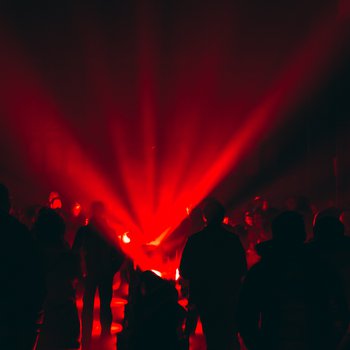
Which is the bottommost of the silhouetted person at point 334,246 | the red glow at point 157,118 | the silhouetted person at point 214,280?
the silhouetted person at point 334,246

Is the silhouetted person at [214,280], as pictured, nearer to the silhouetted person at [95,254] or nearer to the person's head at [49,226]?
the person's head at [49,226]

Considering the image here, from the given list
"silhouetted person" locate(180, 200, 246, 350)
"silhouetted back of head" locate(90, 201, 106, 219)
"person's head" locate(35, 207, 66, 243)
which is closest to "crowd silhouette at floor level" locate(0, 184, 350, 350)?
"person's head" locate(35, 207, 66, 243)

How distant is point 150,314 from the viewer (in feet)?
11.0

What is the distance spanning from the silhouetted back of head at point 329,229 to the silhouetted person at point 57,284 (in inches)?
88.2

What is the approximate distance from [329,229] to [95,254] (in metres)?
3.39

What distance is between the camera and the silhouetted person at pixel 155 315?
3338 mm

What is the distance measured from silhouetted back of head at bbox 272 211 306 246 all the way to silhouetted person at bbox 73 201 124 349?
3.76 metres

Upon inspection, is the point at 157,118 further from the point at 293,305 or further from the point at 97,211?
the point at 293,305

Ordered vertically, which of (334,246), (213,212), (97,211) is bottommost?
(334,246)

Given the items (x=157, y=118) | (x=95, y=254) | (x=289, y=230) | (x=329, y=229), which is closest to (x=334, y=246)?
(x=329, y=229)

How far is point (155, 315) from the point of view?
3.36 m

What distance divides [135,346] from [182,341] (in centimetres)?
30

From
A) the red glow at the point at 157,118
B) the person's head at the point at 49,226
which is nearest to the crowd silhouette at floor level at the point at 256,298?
the person's head at the point at 49,226

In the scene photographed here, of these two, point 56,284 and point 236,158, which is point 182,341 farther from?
point 236,158
